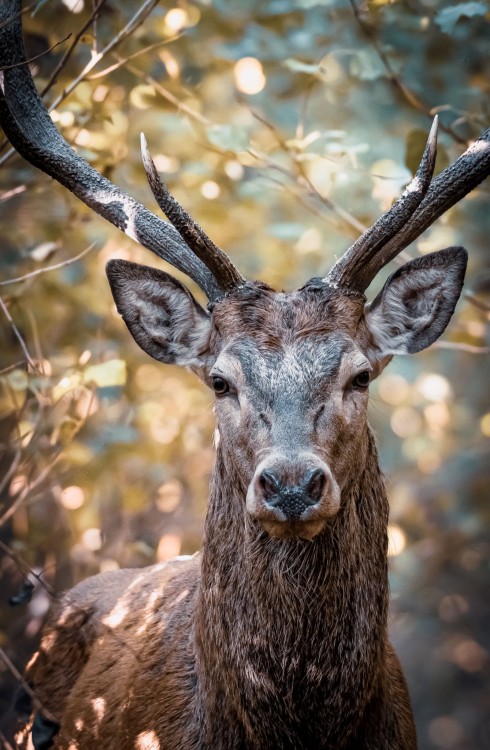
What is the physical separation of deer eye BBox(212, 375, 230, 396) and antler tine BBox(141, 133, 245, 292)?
0.49 m

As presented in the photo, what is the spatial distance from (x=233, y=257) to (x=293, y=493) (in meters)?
5.79

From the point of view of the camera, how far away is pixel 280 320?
389cm

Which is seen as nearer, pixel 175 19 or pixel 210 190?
pixel 175 19

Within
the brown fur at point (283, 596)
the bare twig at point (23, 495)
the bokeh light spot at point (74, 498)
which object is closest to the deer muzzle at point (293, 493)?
the brown fur at point (283, 596)

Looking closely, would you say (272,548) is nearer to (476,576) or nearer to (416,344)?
(416,344)

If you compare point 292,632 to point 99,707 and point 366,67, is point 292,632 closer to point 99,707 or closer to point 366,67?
point 99,707

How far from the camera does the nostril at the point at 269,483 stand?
3285 millimetres

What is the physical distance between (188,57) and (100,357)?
9.22ft

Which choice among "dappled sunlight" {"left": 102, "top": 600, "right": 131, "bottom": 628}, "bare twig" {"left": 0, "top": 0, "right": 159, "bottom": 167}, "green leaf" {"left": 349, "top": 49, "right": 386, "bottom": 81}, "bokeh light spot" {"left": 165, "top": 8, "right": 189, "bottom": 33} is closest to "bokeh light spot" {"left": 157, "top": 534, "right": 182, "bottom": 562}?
"dappled sunlight" {"left": 102, "top": 600, "right": 131, "bottom": 628}

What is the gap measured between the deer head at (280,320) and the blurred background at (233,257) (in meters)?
1.10

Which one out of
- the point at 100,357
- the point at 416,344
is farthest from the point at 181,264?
the point at 100,357

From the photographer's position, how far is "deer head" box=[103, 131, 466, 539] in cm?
337

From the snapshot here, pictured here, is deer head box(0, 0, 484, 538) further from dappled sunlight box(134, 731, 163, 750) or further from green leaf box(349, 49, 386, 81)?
green leaf box(349, 49, 386, 81)

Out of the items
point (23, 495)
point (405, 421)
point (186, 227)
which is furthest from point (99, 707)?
point (405, 421)
